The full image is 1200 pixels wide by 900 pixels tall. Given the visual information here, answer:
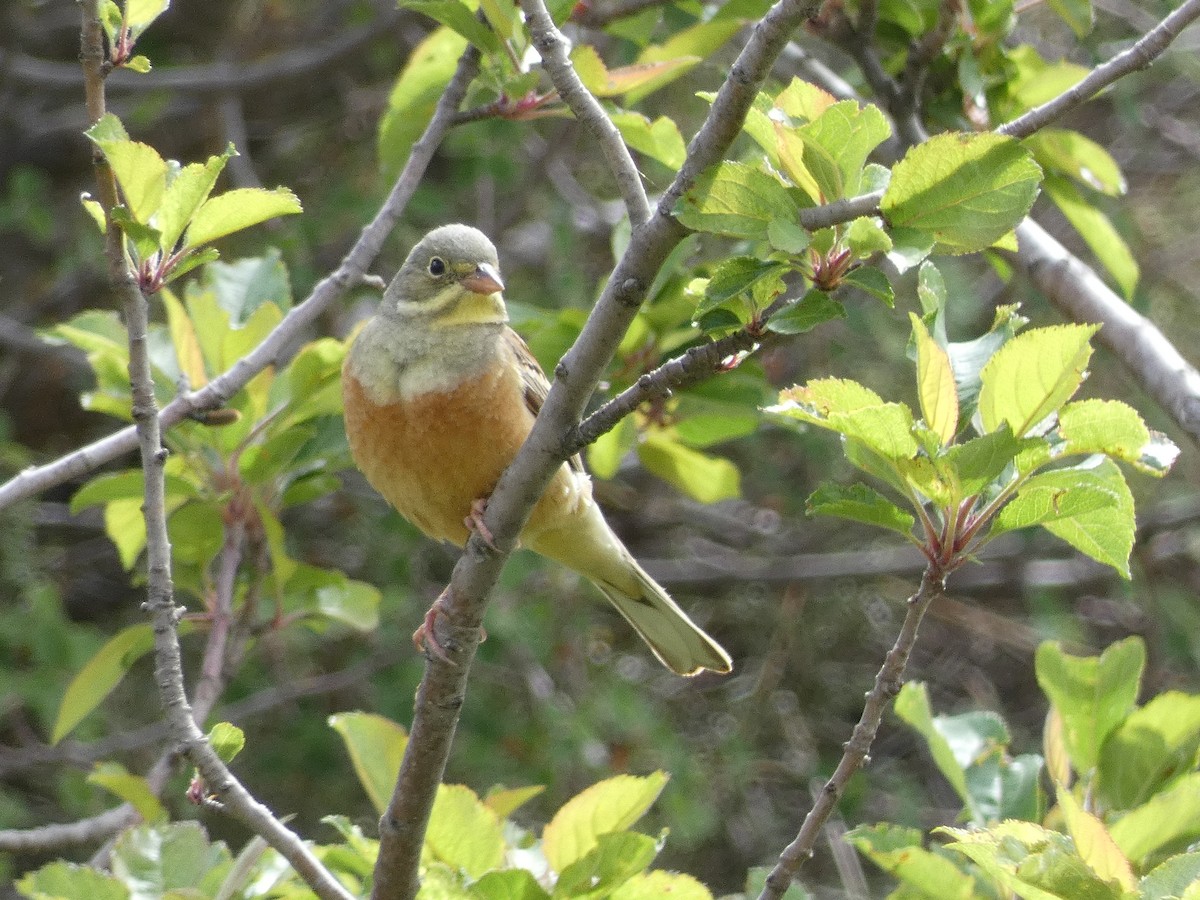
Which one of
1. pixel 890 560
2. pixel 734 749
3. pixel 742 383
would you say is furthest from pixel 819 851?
pixel 742 383

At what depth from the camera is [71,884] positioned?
292cm

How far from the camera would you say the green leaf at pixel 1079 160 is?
3.94 metres

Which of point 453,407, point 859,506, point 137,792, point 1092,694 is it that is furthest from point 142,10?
point 1092,694

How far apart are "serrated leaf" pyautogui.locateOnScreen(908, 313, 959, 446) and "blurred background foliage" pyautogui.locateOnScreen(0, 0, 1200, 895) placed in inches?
134


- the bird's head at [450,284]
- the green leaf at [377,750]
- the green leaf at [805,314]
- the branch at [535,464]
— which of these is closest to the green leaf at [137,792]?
the green leaf at [377,750]

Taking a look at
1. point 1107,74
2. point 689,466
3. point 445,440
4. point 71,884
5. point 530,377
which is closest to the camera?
point 1107,74

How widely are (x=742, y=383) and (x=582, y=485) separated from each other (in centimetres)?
69

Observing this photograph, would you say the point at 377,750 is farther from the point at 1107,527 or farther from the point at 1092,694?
the point at 1107,527

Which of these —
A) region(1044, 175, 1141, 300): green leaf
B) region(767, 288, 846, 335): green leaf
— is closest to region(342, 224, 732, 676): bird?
region(767, 288, 846, 335): green leaf

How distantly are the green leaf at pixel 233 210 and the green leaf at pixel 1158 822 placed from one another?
1.86m

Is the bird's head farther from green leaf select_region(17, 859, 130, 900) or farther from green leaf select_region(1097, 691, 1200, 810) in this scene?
green leaf select_region(1097, 691, 1200, 810)

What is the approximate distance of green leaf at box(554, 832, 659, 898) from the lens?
8.71ft

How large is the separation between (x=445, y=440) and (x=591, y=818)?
3.21ft

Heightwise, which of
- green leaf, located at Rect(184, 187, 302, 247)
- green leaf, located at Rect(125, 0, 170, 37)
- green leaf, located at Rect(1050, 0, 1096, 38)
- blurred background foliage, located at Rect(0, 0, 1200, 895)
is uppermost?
green leaf, located at Rect(125, 0, 170, 37)
